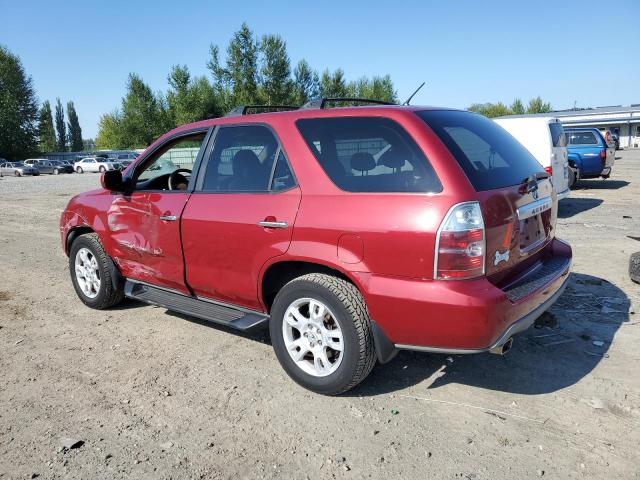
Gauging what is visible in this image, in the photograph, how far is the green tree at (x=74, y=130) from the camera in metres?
95.1

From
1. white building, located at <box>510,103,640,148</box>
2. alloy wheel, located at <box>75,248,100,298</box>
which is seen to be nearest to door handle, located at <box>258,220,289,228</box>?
alloy wheel, located at <box>75,248,100,298</box>

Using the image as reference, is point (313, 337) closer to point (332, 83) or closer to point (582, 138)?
point (582, 138)

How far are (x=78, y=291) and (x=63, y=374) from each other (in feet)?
5.51

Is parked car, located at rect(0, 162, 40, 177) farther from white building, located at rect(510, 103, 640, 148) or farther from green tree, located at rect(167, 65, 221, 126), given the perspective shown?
white building, located at rect(510, 103, 640, 148)

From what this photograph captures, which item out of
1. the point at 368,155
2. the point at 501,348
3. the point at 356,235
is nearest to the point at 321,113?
the point at 368,155

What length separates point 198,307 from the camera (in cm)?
383

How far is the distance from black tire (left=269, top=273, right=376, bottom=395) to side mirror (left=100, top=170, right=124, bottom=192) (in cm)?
203

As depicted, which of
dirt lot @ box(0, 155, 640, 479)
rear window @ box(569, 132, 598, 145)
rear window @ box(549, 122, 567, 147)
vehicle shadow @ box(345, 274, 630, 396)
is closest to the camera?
dirt lot @ box(0, 155, 640, 479)

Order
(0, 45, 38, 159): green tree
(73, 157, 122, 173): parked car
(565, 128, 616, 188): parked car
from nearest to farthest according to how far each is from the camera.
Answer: (565, 128, 616, 188): parked car < (73, 157, 122, 173): parked car < (0, 45, 38, 159): green tree

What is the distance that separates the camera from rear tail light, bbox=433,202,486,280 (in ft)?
8.66

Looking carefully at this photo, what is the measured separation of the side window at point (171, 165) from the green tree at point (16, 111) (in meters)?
67.0

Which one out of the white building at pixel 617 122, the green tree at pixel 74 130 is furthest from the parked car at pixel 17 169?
the green tree at pixel 74 130

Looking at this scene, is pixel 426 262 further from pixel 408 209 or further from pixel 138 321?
pixel 138 321

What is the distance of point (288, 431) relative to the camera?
9.37 ft
